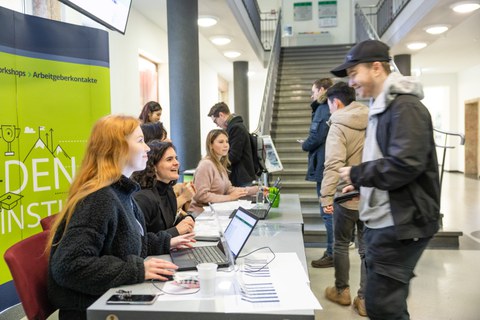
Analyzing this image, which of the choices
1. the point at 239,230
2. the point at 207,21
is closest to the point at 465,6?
the point at 207,21

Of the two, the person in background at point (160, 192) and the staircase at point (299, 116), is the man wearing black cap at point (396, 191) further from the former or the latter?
the staircase at point (299, 116)

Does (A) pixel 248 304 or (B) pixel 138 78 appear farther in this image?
(B) pixel 138 78

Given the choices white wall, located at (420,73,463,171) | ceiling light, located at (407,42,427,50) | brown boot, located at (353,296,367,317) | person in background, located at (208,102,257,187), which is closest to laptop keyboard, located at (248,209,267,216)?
brown boot, located at (353,296,367,317)

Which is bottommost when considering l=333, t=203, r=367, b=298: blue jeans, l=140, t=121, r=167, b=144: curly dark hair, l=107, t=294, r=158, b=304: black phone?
l=333, t=203, r=367, b=298: blue jeans

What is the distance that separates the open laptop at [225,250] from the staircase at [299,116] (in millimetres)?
2800

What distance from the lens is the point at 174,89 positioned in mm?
4895

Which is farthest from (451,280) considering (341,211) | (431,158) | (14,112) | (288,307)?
(14,112)

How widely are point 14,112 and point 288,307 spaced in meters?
2.28

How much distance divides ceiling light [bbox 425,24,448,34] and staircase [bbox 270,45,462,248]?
2.24 metres

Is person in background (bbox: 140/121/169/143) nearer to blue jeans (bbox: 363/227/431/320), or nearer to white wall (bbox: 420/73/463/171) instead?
blue jeans (bbox: 363/227/431/320)

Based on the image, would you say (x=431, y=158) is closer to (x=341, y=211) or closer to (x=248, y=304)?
(x=248, y=304)

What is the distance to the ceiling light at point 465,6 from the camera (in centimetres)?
580

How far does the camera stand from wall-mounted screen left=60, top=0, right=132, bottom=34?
2.70 m

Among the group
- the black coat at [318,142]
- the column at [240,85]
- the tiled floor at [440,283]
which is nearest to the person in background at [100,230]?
the tiled floor at [440,283]
